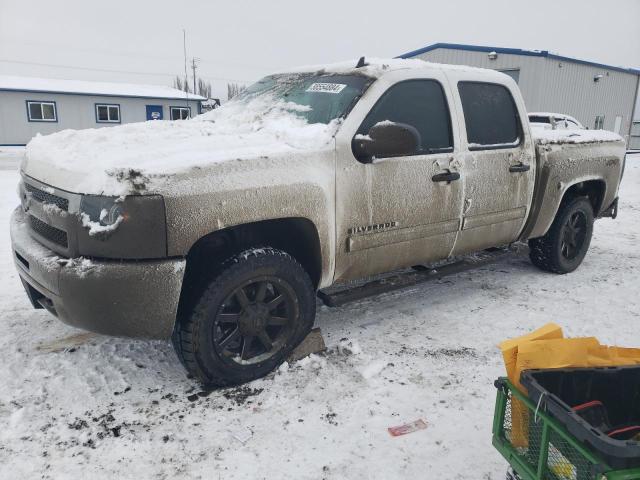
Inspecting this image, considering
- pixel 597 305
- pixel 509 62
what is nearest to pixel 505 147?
pixel 597 305

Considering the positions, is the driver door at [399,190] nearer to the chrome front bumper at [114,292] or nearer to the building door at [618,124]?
the chrome front bumper at [114,292]

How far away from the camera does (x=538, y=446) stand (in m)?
1.93

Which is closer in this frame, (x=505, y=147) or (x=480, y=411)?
(x=480, y=411)

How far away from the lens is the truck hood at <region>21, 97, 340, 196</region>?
8.17ft

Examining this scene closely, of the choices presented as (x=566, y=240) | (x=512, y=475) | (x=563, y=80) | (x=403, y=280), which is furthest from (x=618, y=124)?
(x=512, y=475)

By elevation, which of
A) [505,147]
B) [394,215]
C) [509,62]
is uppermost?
[509,62]

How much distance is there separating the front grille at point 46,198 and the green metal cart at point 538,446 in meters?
2.30

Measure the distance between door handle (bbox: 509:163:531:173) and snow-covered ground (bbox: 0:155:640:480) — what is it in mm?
1182

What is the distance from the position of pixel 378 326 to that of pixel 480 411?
1.22 meters

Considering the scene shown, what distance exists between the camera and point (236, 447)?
2539mm

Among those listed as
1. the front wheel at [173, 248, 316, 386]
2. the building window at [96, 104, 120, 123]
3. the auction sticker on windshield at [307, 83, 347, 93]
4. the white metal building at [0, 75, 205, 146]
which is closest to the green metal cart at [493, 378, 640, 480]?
the front wheel at [173, 248, 316, 386]

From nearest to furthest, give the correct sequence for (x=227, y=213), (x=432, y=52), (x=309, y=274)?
(x=227, y=213) < (x=309, y=274) < (x=432, y=52)

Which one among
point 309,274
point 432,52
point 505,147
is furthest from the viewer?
point 432,52

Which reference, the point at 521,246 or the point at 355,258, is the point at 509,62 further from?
the point at 355,258
